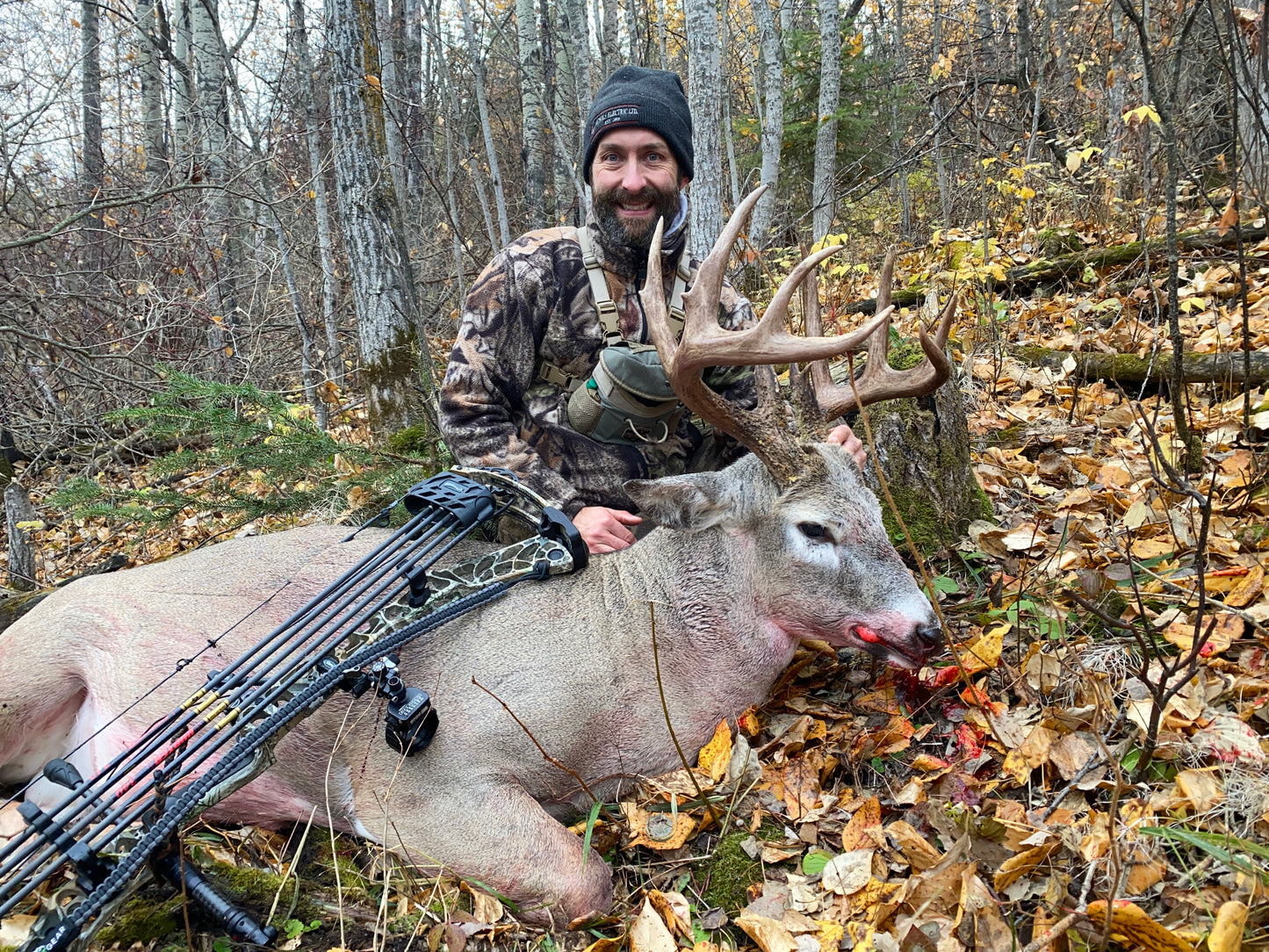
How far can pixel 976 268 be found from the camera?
22.4ft

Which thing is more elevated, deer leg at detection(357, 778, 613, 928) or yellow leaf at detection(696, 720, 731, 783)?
yellow leaf at detection(696, 720, 731, 783)

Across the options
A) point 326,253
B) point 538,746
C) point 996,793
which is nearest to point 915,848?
point 996,793

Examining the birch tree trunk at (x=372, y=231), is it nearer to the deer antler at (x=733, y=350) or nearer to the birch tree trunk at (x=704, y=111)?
the birch tree trunk at (x=704, y=111)

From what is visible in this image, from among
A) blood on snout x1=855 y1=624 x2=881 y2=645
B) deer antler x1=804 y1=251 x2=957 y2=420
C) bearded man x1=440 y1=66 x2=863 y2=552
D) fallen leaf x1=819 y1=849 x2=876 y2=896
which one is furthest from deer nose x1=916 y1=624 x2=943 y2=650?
bearded man x1=440 y1=66 x2=863 y2=552

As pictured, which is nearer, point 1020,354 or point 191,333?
point 1020,354

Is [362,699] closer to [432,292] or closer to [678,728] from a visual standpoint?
[678,728]

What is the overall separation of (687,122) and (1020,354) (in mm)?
3276

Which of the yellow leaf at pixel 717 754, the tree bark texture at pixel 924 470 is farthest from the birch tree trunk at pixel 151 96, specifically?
the yellow leaf at pixel 717 754

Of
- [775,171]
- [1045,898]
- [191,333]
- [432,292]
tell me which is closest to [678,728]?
[1045,898]

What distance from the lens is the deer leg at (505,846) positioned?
2.98 metres

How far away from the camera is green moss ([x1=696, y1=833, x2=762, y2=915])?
2.88 m

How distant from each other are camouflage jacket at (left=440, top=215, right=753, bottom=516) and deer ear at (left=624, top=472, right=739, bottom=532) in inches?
34.3

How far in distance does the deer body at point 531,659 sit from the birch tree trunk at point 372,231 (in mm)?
3006

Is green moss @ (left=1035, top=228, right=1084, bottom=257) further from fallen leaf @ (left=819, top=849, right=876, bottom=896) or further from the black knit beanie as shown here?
fallen leaf @ (left=819, top=849, right=876, bottom=896)
